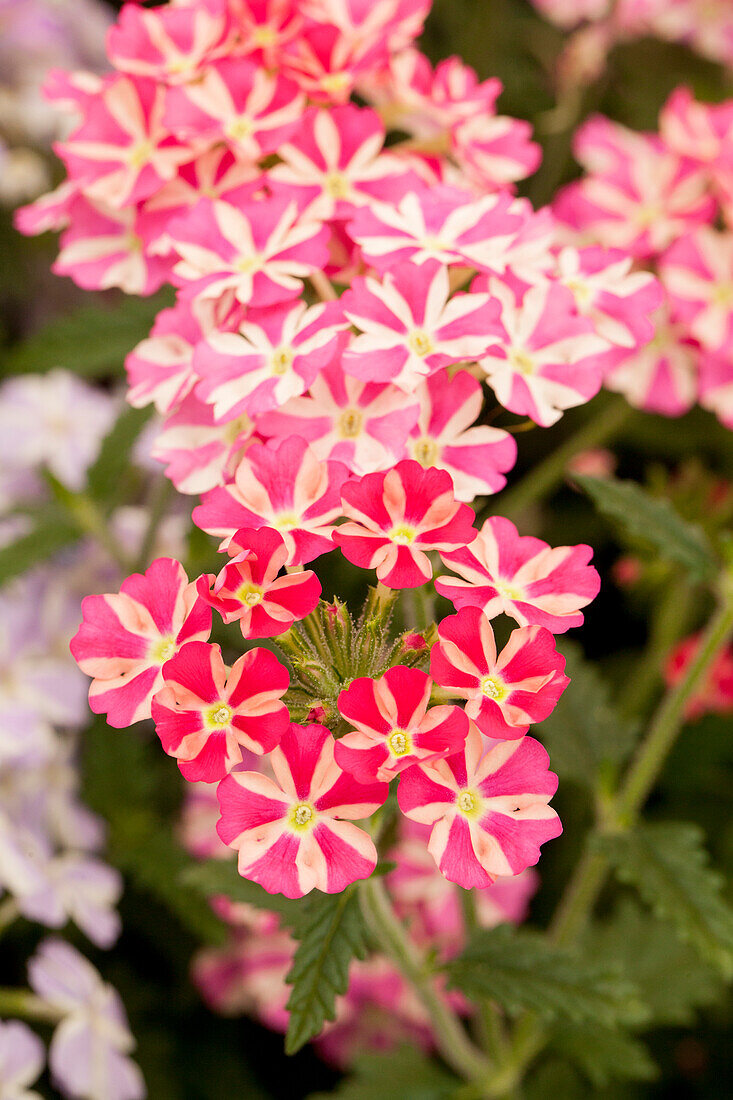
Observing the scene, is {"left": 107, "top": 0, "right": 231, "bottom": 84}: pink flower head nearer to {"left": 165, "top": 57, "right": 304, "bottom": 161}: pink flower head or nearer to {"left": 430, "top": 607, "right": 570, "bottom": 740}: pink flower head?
{"left": 165, "top": 57, "right": 304, "bottom": 161}: pink flower head

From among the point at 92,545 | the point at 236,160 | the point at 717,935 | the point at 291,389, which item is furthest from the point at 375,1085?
the point at 236,160

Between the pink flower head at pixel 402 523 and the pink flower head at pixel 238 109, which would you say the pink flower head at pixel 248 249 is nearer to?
the pink flower head at pixel 238 109

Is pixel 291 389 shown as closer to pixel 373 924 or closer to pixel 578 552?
pixel 578 552

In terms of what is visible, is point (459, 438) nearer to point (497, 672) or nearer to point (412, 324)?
point (412, 324)

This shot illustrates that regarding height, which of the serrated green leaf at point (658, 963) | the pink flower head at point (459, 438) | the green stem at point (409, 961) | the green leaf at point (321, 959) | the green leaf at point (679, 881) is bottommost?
the serrated green leaf at point (658, 963)

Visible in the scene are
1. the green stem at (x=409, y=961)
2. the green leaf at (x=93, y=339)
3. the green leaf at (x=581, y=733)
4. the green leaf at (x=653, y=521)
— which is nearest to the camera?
the green stem at (x=409, y=961)

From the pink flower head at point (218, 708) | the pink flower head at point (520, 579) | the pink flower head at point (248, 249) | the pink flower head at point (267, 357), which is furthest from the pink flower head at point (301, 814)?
the pink flower head at point (248, 249)
